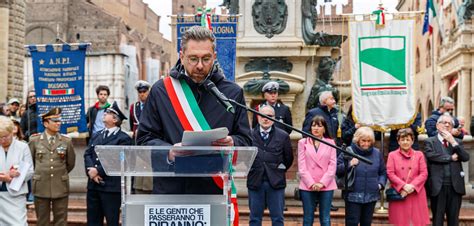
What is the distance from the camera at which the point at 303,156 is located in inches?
397

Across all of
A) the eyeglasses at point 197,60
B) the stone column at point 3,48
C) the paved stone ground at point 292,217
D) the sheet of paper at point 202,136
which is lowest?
the paved stone ground at point 292,217

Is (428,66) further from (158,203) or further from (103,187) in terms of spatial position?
(158,203)

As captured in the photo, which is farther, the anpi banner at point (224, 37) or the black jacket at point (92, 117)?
the anpi banner at point (224, 37)

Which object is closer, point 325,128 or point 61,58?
point 325,128

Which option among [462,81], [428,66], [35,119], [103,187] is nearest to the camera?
[103,187]

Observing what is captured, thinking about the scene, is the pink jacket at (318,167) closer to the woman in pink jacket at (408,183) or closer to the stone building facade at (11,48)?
the woman in pink jacket at (408,183)

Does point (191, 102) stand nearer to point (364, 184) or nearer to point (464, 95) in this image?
point (364, 184)

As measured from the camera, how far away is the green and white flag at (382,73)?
12.1 metres

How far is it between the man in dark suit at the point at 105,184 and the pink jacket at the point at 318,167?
227 centimetres

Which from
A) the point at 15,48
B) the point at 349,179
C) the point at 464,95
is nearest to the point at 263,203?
the point at 349,179

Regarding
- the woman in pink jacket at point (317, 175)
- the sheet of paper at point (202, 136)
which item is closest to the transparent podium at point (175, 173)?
the sheet of paper at point (202, 136)

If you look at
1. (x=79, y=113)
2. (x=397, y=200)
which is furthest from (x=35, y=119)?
(x=397, y=200)

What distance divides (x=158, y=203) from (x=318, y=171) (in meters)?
6.20

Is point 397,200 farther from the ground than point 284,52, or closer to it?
closer to it
